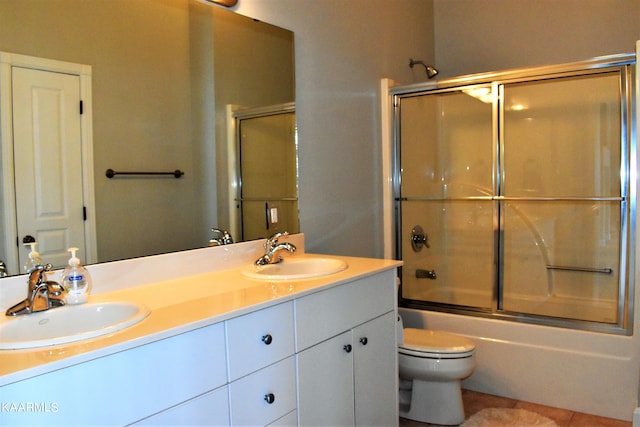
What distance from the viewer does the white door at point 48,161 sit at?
1.44 meters

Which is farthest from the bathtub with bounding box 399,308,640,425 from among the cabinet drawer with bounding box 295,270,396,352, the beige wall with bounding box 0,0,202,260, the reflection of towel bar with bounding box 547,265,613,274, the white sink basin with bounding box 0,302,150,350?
the white sink basin with bounding box 0,302,150,350

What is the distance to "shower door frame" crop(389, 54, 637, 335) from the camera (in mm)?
2527

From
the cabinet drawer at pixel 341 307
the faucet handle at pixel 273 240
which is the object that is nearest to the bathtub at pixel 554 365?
the cabinet drawer at pixel 341 307

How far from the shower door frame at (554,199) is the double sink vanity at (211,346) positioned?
1074 mm

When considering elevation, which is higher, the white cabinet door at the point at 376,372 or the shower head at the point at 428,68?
the shower head at the point at 428,68

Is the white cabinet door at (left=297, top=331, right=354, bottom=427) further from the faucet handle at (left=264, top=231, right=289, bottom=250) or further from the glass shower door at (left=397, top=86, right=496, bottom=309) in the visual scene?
the glass shower door at (left=397, top=86, right=496, bottom=309)

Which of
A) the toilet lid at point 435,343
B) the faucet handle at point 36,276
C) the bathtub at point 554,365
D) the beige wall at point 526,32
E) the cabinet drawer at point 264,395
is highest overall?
the beige wall at point 526,32

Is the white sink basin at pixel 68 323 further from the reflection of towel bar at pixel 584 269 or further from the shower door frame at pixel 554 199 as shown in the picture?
the reflection of towel bar at pixel 584 269

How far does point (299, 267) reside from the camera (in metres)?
2.17

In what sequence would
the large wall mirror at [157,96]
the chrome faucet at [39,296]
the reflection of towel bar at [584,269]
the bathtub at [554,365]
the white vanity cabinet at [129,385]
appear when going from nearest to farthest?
1. the white vanity cabinet at [129,385]
2. the chrome faucet at [39,296]
3. the large wall mirror at [157,96]
4. the bathtub at [554,365]
5. the reflection of towel bar at [584,269]

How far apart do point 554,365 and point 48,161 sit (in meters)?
2.56

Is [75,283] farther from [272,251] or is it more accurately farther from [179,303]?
[272,251]

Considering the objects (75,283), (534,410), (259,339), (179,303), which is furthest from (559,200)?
(75,283)

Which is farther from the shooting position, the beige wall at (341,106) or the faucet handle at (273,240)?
the beige wall at (341,106)
